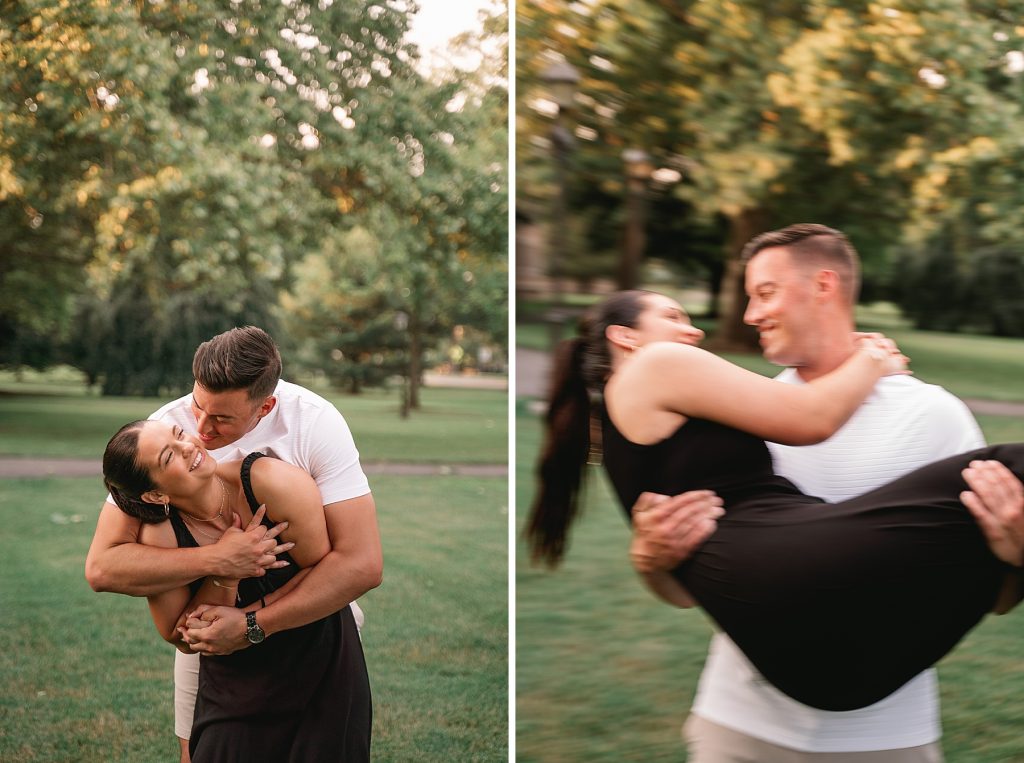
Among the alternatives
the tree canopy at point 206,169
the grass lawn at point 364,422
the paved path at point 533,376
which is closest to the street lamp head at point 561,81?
the paved path at point 533,376

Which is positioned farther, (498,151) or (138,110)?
(498,151)

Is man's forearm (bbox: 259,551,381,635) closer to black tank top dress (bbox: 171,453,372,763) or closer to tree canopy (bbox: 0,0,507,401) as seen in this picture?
black tank top dress (bbox: 171,453,372,763)

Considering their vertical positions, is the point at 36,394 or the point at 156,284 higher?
the point at 156,284

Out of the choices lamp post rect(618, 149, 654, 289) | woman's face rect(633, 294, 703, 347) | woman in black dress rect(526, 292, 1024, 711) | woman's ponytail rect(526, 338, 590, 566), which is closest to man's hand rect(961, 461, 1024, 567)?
woman in black dress rect(526, 292, 1024, 711)

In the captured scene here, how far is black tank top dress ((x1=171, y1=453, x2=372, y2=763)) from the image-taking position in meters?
1.81

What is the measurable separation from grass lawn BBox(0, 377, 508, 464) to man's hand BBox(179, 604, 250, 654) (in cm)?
555

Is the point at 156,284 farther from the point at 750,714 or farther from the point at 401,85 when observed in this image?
the point at 750,714

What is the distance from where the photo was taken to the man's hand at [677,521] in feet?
4.77

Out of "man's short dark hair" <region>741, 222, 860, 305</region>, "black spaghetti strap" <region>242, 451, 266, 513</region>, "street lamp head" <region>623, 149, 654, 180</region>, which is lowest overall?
"black spaghetti strap" <region>242, 451, 266, 513</region>

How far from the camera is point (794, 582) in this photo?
1.38m

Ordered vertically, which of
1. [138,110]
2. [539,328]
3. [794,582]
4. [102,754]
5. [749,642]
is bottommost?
[102,754]

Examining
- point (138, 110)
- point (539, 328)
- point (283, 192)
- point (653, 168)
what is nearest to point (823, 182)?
point (653, 168)

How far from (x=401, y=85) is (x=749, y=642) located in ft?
21.1

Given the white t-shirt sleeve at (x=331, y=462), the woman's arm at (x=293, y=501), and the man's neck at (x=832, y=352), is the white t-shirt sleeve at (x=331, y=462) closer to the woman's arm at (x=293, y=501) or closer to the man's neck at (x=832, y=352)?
the woman's arm at (x=293, y=501)
